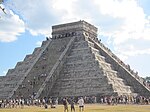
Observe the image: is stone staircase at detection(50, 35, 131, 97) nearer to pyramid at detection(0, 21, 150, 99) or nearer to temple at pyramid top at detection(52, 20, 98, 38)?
pyramid at detection(0, 21, 150, 99)

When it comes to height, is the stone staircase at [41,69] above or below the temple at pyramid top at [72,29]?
below

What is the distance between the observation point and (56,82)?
48875mm

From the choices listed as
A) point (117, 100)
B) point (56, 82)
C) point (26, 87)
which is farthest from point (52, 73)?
point (117, 100)

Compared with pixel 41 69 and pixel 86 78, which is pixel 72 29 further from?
pixel 86 78

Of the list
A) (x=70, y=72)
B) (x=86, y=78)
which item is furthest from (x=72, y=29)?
(x=86, y=78)

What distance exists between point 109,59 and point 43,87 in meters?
13.6

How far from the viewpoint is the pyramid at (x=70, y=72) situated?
4525cm

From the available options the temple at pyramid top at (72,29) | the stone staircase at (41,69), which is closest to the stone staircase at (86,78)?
the stone staircase at (41,69)

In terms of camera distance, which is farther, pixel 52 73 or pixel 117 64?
pixel 117 64

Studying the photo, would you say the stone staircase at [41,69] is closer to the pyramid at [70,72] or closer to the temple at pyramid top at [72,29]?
the pyramid at [70,72]

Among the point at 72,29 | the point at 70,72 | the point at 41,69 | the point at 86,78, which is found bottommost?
the point at 86,78


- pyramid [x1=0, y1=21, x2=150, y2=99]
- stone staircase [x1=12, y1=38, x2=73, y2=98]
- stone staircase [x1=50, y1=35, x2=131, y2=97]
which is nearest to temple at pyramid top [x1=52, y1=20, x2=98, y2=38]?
pyramid [x1=0, y1=21, x2=150, y2=99]

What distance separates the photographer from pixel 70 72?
4941cm

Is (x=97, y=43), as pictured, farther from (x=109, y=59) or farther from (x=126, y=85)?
(x=126, y=85)
